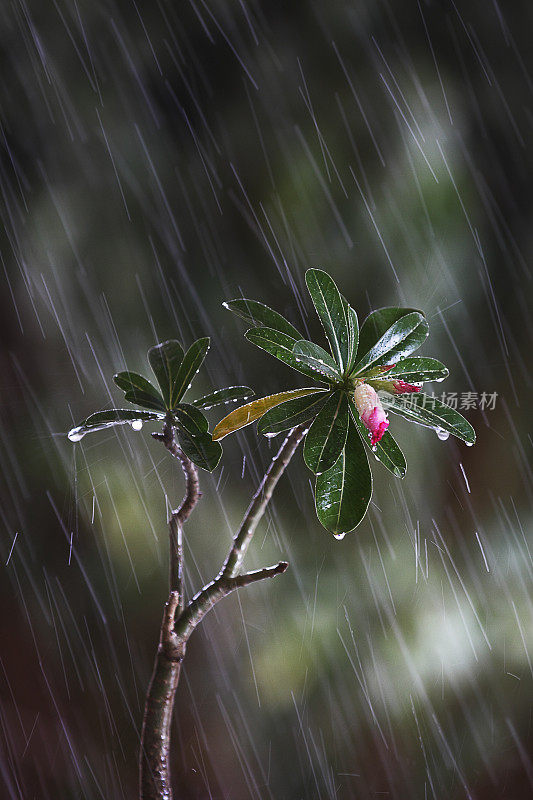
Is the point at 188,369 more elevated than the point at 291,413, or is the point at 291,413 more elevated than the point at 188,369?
the point at 188,369

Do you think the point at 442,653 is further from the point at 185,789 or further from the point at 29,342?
the point at 29,342

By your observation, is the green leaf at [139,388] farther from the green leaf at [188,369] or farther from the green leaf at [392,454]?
the green leaf at [392,454]

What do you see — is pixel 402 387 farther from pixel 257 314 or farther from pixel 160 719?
pixel 160 719

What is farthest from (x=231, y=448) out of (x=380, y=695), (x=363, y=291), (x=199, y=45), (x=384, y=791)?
(x=199, y=45)

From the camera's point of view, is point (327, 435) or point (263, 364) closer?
point (327, 435)

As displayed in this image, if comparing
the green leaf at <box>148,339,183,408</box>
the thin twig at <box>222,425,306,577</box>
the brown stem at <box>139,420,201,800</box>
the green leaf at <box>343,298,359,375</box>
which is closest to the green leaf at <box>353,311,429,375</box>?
the green leaf at <box>343,298,359,375</box>

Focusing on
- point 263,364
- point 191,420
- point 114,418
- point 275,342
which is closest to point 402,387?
point 275,342
